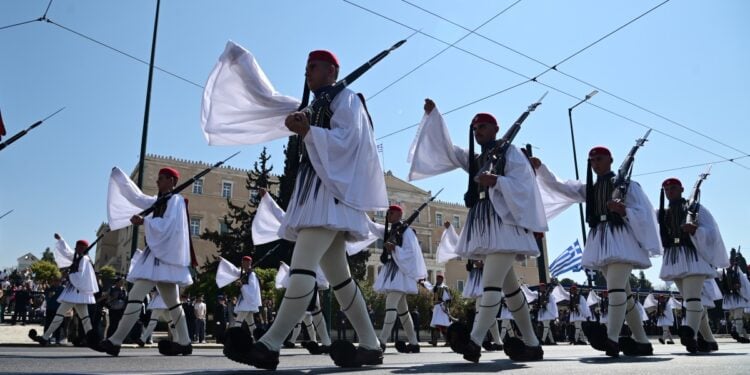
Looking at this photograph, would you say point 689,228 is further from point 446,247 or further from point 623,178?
point 446,247

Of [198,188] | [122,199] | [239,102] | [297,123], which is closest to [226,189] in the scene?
[198,188]

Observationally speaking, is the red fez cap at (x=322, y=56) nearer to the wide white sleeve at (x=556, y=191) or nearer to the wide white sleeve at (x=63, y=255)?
the wide white sleeve at (x=556, y=191)

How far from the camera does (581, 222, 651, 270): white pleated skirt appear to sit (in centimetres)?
713

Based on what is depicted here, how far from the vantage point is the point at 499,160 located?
632 cm

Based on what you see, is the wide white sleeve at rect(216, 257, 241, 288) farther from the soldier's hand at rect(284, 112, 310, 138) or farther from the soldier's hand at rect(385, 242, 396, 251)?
the soldier's hand at rect(284, 112, 310, 138)

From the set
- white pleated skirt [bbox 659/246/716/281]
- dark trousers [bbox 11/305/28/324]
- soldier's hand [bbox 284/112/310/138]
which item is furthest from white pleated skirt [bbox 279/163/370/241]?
dark trousers [bbox 11/305/28/324]

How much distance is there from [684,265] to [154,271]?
24.4ft

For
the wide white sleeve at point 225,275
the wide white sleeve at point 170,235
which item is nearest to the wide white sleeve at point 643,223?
the wide white sleeve at point 170,235

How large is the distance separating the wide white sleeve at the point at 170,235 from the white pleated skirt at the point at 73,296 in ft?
18.4

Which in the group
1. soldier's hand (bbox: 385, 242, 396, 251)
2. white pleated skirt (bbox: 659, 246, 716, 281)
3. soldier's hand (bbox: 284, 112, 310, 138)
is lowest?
white pleated skirt (bbox: 659, 246, 716, 281)

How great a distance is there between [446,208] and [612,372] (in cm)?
8713

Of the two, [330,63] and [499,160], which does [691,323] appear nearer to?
[499,160]

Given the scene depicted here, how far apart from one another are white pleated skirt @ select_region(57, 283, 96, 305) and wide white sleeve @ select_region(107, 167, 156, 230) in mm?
4794

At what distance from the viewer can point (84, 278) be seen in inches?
489
